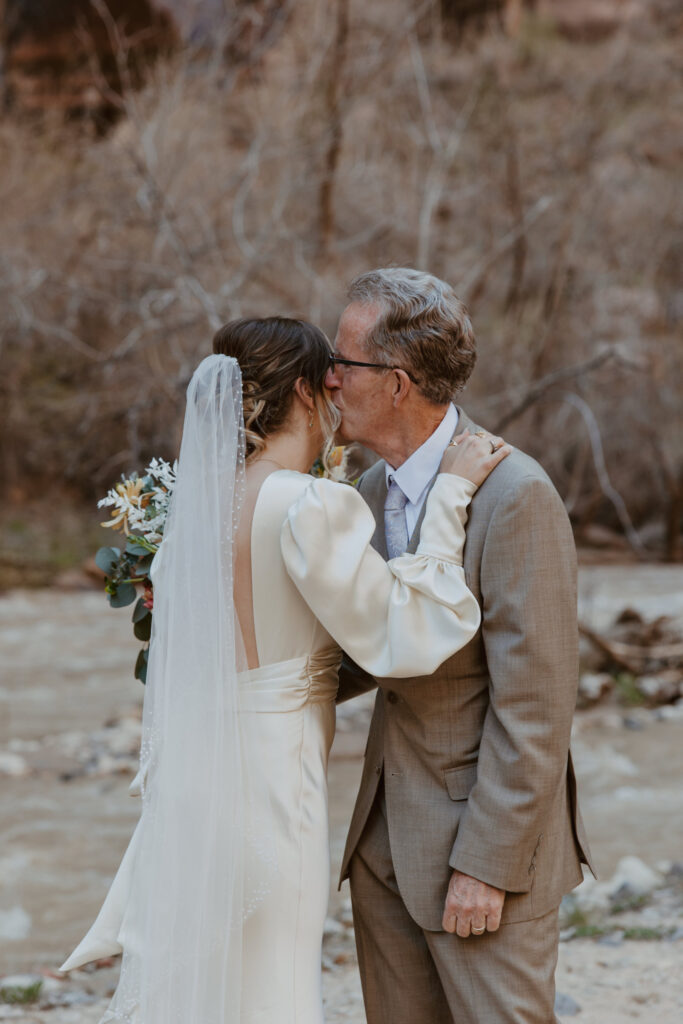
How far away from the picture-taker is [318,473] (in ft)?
9.23

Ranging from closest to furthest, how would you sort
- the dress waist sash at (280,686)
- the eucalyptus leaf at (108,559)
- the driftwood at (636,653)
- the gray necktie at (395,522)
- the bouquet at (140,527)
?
1. the dress waist sash at (280,686)
2. the gray necktie at (395,522)
3. the bouquet at (140,527)
4. the eucalyptus leaf at (108,559)
5. the driftwood at (636,653)

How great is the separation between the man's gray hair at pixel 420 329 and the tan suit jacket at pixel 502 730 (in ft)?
0.87

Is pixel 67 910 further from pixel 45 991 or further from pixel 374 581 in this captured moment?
pixel 374 581

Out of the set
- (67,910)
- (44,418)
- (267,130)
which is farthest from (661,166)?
(67,910)

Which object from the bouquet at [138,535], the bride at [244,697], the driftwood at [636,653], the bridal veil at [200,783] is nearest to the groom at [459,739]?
the bride at [244,697]

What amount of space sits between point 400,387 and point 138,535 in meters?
0.84

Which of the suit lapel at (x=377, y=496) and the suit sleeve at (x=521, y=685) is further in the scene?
the suit lapel at (x=377, y=496)

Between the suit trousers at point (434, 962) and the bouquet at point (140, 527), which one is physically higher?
the bouquet at point (140, 527)

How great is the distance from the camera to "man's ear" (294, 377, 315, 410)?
2459 mm

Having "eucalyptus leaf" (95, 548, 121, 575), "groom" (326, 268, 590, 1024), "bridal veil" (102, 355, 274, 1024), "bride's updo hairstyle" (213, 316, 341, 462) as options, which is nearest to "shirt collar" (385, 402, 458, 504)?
"groom" (326, 268, 590, 1024)

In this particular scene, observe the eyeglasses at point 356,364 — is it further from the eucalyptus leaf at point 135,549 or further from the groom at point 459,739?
the eucalyptus leaf at point 135,549

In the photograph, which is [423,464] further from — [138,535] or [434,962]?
[434,962]

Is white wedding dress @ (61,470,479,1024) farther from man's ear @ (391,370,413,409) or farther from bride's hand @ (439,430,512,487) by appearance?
man's ear @ (391,370,413,409)

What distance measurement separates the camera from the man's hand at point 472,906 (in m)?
2.19
